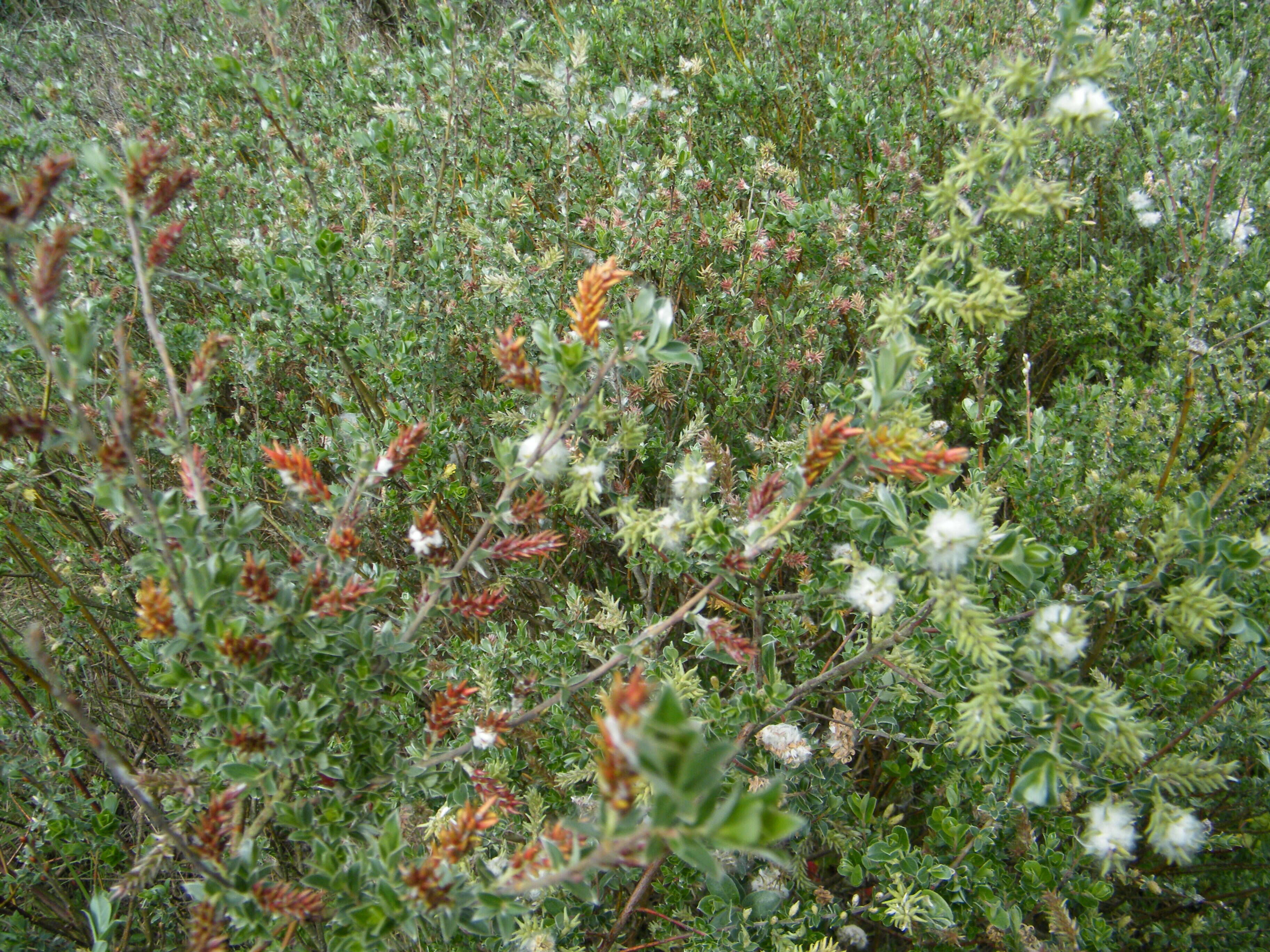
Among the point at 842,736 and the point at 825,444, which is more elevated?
the point at 825,444

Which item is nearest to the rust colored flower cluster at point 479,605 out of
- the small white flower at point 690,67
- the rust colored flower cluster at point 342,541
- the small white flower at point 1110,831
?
the rust colored flower cluster at point 342,541

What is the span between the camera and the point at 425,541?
123 centimetres

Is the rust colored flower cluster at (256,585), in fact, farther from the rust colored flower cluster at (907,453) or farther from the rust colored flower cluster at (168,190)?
the rust colored flower cluster at (907,453)

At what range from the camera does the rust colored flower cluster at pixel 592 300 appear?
109 cm

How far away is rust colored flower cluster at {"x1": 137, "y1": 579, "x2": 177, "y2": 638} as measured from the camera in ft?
3.27

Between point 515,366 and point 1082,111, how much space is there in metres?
0.91

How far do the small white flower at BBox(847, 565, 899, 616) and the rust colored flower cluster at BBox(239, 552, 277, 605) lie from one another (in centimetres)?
96

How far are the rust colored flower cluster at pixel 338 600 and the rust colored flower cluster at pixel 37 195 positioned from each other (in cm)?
61

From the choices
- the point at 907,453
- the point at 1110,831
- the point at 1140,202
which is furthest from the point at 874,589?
the point at 1140,202

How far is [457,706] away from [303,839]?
30 cm

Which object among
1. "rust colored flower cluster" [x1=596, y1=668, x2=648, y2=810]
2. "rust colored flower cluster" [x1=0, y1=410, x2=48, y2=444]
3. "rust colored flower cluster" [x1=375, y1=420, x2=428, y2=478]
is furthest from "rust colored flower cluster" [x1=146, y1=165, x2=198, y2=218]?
"rust colored flower cluster" [x1=596, y1=668, x2=648, y2=810]

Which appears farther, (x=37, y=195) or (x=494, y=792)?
(x=494, y=792)

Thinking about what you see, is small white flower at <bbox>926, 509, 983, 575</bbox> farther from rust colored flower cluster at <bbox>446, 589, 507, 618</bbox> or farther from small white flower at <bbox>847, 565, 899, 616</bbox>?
rust colored flower cluster at <bbox>446, 589, 507, 618</bbox>

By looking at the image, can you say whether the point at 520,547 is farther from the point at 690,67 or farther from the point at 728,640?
the point at 690,67
